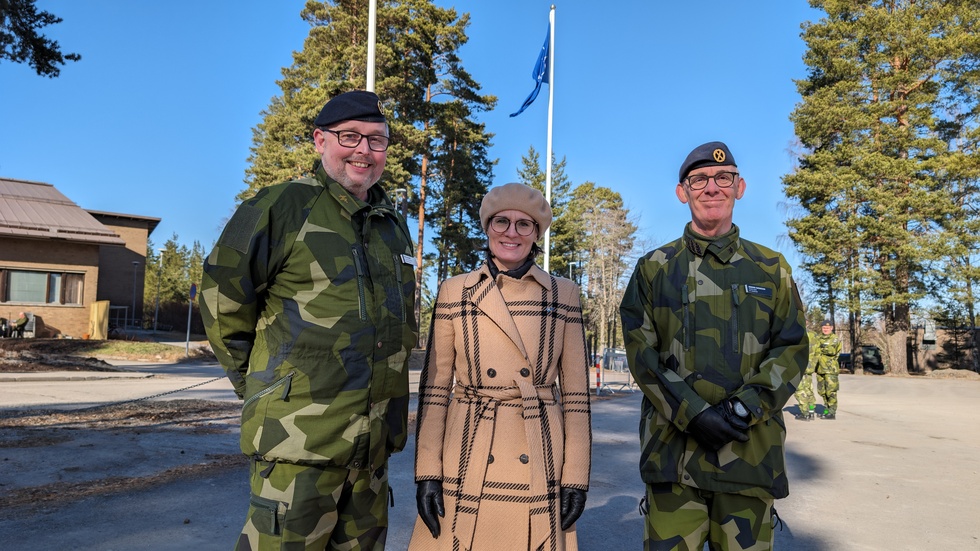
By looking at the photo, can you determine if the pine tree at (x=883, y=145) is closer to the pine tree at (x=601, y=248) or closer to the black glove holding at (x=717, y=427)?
the pine tree at (x=601, y=248)

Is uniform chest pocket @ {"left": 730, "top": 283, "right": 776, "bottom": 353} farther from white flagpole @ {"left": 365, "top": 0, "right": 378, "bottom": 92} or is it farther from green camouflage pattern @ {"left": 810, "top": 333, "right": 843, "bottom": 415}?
green camouflage pattern @ {"left": 810, "top": 333, "right": 843, "bottom": 415}

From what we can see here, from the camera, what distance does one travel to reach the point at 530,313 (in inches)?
114

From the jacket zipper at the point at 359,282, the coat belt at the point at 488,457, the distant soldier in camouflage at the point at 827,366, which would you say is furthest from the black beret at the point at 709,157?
the distant soldier in camouflage at the point at 827,366

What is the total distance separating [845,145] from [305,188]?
130 feet

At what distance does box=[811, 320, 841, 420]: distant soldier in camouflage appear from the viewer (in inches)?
537

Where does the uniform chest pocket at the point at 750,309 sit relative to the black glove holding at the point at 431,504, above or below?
above

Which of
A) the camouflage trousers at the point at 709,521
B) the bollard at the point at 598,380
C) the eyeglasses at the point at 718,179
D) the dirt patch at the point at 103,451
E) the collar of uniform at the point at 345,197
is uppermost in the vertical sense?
the eyeglasses at the point at 718,179

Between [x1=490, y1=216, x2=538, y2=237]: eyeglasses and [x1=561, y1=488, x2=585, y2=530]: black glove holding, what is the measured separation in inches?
45.3

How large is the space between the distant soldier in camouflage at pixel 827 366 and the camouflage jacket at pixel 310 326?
13413 millimetres

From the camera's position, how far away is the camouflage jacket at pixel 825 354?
44.6 ft

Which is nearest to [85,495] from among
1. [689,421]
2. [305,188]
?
[305,188]

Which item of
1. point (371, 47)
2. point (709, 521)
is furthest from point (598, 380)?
point (709, 521)

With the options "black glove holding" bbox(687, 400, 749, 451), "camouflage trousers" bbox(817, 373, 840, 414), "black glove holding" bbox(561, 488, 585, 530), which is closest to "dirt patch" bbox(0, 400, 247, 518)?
"black glove holding" bbox(561, 488, 585, 530)

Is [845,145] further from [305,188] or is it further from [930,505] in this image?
[305,188]
